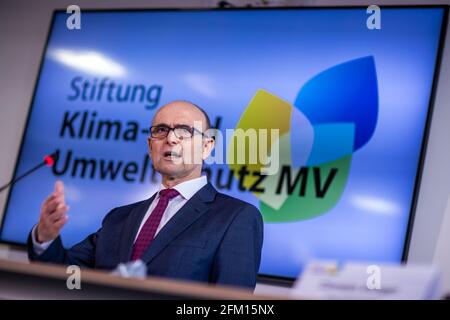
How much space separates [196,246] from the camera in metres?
2.05

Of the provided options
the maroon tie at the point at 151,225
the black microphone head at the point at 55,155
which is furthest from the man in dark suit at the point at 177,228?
the black microphone head at the point at 55,155

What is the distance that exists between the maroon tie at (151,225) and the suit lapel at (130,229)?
0.02 metres

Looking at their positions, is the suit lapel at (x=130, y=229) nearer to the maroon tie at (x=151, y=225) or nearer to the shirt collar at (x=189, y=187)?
the maroon tie at (x=151, y=225)

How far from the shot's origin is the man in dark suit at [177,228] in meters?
2.01

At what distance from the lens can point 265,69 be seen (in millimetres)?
2936

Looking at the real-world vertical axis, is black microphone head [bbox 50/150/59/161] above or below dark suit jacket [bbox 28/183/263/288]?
above

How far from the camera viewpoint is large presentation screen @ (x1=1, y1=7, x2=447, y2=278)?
8.60ft

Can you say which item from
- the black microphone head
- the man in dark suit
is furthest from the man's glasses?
the black microphone head

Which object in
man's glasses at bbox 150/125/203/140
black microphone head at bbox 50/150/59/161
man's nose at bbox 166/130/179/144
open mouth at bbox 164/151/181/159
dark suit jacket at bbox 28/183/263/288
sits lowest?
dark suit jacket at bbox 28/183/263/288

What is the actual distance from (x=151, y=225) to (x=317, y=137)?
94 centimetres

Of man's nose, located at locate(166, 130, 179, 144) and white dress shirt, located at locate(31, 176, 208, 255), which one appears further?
man's nose, located at locate(166, 130, 179, 144)

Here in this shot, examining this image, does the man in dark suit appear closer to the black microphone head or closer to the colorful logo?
the colorful logo

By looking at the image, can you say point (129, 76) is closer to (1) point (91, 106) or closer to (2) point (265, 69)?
(1) point (91, 106)

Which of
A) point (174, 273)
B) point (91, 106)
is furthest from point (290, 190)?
point (91, 106)
